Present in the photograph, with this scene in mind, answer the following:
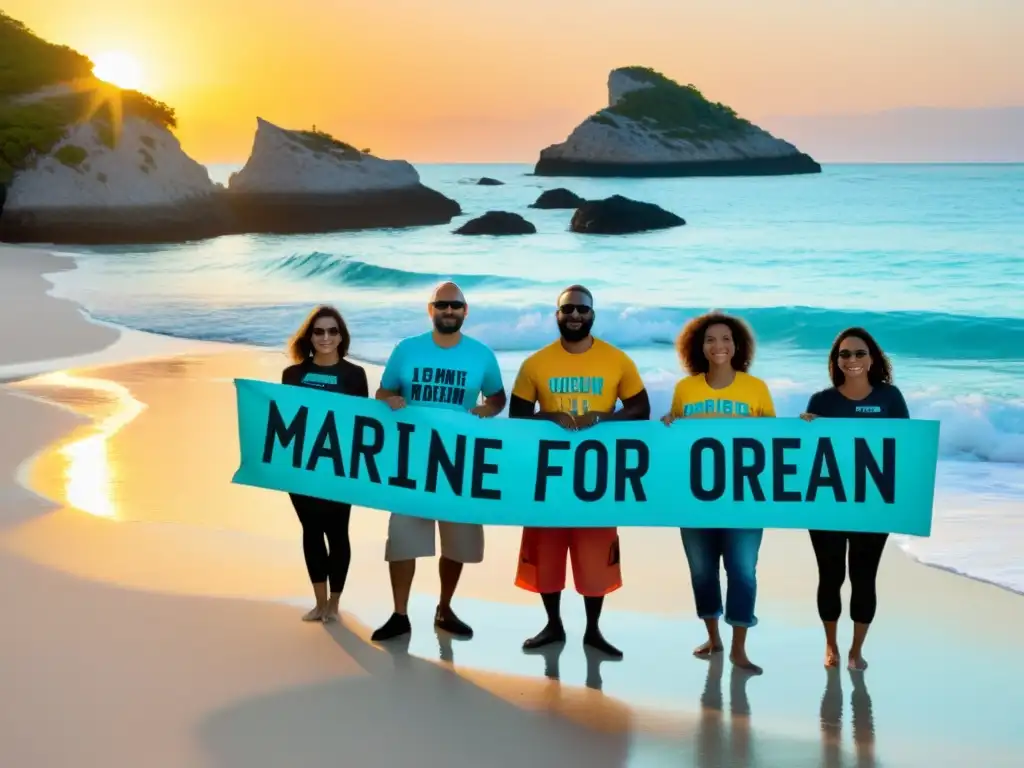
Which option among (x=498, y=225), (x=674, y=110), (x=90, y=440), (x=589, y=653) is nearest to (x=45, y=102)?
(x=498, y=225)

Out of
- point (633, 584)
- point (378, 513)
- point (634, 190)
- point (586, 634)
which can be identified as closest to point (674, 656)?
point (586, 634)

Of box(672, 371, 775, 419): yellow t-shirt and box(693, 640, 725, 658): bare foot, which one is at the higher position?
box(672, 371, 775, 419): yellow t-shirt

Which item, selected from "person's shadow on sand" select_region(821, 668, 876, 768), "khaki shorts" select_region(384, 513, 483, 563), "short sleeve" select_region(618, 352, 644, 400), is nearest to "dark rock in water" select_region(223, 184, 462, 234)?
"khaki shorts" select_region(384, 513, 483, 563)

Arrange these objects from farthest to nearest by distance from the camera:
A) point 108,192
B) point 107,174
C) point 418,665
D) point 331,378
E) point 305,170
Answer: point 305,170, point 107,174, point 108,192, point 331,378, point 418,665

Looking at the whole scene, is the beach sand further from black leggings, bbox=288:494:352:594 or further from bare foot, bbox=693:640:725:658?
black leggings, bbox=288:494:352:594

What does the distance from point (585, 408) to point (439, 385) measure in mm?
661

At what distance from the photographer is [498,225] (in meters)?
51.1

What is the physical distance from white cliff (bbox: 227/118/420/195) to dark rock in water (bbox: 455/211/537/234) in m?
10.4

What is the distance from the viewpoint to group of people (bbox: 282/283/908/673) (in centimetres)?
519

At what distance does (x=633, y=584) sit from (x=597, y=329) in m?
16.6

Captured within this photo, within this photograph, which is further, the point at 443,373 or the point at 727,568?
the point at 443,373

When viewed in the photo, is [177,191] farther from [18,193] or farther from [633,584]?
[633,584]

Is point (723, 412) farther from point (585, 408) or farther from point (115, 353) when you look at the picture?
point (115, 353)

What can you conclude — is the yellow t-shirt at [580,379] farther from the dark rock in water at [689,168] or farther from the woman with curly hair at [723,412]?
the dark rock in water at [689,168]
